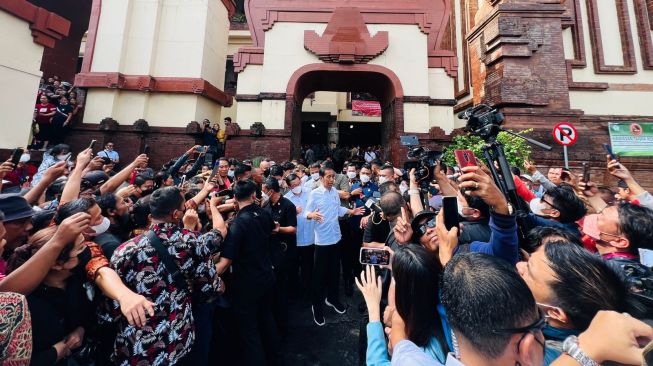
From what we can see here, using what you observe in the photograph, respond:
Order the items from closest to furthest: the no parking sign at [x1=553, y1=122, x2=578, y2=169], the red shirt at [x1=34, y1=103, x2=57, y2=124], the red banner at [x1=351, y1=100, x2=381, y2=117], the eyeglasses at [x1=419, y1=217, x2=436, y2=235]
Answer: the eyeglasses at [x1=419, y1=217, x2=436, y2=235]
the no parking sign at [x1=553, y1=122, x2=578, y2=169]
the red shirt at [x1=34, y1=103, x2=57, y2=124]
the red banner at [x1=351, y1=100, x2=381, y2=117]

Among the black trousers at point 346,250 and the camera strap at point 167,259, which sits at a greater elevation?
the camera strap at point 167,259

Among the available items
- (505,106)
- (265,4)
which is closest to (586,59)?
(505,106)

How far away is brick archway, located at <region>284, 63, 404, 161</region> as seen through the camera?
30.4 feet

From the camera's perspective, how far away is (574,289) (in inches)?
52.4

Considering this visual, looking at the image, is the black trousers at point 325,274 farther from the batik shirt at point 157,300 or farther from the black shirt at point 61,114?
the black shirt at point 61,114

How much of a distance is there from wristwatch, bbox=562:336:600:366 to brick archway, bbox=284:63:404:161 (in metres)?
8.22

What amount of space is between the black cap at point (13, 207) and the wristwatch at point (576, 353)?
3117 millimetres

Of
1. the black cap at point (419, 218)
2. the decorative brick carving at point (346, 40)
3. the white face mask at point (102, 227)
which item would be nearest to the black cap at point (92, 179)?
the white face mask at point (102, 227)

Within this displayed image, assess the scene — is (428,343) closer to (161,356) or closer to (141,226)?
(161,356)

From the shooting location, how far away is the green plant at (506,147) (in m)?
7.92

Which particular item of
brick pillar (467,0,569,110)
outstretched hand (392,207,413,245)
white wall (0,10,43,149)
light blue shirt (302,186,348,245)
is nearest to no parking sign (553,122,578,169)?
brick pillar (467,0,569,110)

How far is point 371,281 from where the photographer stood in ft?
5.49

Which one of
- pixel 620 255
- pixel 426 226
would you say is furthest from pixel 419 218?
pixel 620 255

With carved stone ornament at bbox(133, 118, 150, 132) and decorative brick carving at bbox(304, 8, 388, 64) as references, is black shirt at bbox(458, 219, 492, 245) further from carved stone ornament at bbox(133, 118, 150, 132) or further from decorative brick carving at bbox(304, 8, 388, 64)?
carved stone ornament at bbox(133, 118, 150, 132)
